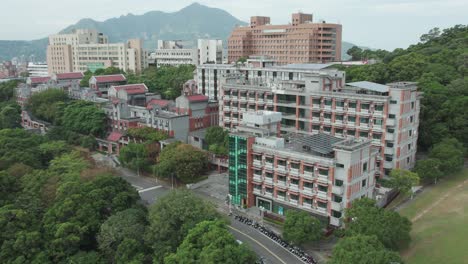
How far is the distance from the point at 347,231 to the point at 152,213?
18.7 m

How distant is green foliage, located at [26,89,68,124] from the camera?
290 ft

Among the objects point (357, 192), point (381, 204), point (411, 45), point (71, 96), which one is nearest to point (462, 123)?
point (381, 204)

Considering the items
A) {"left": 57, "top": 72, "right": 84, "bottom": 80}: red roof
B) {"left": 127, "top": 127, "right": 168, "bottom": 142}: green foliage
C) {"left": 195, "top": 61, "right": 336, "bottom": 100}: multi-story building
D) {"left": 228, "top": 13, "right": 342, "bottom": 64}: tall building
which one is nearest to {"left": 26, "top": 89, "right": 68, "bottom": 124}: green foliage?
{"left": 57, "top": 72, "right": 84, "bottom": 80}: red roof

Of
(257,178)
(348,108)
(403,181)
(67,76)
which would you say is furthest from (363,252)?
(67,76)

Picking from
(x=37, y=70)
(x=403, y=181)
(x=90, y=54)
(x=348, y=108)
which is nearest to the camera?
(x=403, y=181)

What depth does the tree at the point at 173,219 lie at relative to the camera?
38531mm

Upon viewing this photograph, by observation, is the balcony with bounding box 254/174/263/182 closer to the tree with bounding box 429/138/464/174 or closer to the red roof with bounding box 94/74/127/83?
the tree with bounding box 429/138/464/174

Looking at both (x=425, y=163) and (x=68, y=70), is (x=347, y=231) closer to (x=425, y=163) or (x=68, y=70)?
(x=425, y=163)

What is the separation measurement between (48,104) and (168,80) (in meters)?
30.0

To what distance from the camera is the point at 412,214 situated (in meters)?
46.2

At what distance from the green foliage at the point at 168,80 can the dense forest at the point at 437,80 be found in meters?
42.0

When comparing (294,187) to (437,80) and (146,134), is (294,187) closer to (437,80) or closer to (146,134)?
(146,134)

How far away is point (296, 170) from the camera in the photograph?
46906mm

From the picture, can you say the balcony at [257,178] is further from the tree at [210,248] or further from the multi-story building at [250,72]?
the multi-story building at [250,72]
